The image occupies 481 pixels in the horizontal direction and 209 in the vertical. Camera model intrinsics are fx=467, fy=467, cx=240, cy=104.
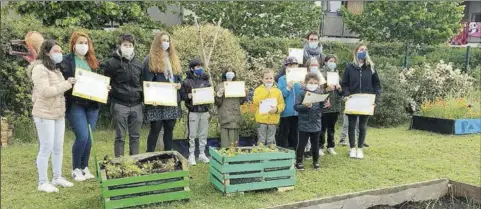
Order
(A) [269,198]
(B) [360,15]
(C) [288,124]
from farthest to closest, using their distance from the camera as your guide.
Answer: (B) [360,15] → (C) [288,124] → (A) [269,198]

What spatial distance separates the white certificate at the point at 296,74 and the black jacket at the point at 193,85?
1178mm

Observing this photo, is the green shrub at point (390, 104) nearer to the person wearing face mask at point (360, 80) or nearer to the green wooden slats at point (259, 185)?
the person wearing face mask at point (360, 80)

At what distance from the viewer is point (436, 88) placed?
1212 cm

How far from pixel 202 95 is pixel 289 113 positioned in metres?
1.34

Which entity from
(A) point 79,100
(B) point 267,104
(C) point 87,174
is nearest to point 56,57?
(A) point 79,100

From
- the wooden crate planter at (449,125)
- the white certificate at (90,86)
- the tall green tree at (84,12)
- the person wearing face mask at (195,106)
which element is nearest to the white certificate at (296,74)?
the person wearing face mask at (195,106)

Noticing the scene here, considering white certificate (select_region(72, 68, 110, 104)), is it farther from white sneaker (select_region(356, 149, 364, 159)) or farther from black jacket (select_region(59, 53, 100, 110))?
white sneaker (select_region(356, 149, 364, 159))

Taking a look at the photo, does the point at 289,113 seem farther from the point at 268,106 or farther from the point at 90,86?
the point at 90,86

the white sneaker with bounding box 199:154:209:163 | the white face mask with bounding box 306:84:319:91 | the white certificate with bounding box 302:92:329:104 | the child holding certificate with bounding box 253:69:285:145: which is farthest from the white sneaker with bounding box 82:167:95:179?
the white face mask with bounding box 306:84:319:91

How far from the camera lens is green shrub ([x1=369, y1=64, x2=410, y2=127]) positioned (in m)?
10.8

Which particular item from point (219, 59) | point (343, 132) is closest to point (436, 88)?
point (343, 132)

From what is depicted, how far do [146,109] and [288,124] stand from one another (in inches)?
85.1

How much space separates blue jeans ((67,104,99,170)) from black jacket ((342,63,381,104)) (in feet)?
12.7

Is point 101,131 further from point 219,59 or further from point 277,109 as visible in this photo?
point 277,109
